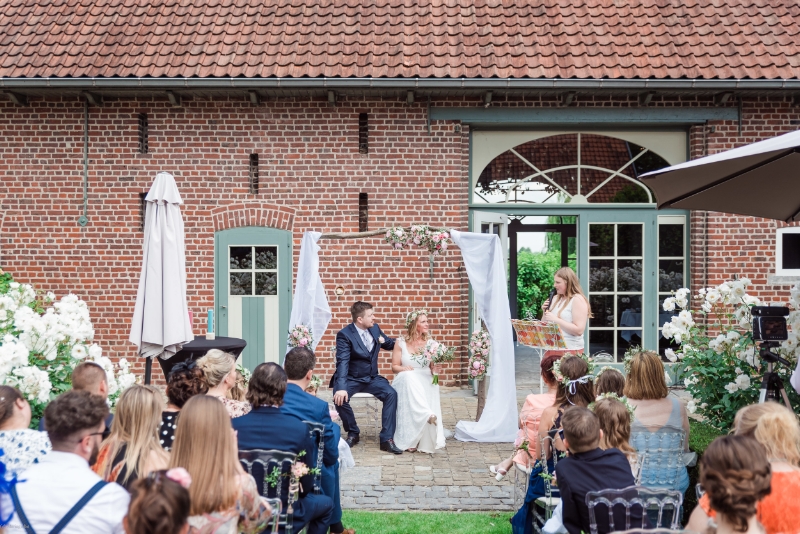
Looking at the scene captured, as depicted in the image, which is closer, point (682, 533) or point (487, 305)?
point (682, 533)

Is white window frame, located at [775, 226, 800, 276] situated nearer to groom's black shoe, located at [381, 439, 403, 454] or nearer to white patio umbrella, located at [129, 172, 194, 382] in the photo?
groom's black shoe, located at [381, 439, 403, 454]

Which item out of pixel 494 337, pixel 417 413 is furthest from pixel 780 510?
pixel 494 337

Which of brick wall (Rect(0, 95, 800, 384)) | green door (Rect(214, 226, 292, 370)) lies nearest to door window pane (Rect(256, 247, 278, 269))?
green door (Rect(214, 226, 292, 370))

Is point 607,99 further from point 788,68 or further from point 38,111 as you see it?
point 38,111

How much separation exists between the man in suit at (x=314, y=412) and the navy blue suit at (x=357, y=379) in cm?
225

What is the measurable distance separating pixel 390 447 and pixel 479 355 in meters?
1.32

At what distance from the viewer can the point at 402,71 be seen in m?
9.12

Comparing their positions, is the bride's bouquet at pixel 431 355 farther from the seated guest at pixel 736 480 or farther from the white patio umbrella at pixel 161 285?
the seated guest at pixel 736 480

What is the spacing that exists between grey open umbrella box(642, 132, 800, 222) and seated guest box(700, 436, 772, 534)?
193 cm

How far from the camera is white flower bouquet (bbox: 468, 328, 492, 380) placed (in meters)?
7.59

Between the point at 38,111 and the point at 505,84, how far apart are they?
5767 mm

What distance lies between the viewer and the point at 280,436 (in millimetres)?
3889

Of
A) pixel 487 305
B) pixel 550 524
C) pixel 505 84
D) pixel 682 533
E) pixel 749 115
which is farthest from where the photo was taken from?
pixel 749 115

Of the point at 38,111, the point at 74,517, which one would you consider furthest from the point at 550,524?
the point at 38,111
